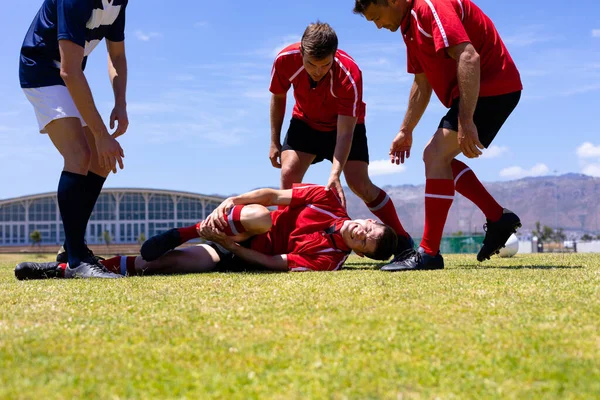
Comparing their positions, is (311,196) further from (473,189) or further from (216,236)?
(473,189)

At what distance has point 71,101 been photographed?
17.7ft

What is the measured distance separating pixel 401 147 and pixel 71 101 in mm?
3113

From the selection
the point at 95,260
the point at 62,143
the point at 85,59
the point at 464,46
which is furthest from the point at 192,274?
the point at 464,46

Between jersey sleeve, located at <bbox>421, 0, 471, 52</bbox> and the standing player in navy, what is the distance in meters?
2.66

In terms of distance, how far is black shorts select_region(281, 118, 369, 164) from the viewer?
23.0 feet

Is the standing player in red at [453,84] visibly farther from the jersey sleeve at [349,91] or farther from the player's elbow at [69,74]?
the player's elbow at [69,74]

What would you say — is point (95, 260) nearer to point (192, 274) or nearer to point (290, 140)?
point (192, 274)

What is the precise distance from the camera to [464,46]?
206 inches

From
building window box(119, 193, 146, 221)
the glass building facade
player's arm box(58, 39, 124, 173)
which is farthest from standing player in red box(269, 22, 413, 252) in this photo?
building window box(119, 193, 146, 221)

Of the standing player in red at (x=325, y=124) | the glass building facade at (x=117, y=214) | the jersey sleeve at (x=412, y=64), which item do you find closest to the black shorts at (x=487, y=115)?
the jersey sleeve at (x=412, y=64)

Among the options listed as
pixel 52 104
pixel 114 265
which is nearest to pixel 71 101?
pixel 52 104

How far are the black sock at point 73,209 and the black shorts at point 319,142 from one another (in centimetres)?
240

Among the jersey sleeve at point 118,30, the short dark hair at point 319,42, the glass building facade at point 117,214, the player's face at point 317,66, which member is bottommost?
the glass building facade at point 117,214

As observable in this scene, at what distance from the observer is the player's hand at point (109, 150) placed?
5105 mm
